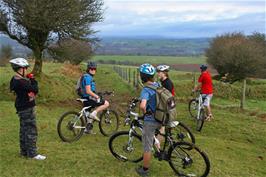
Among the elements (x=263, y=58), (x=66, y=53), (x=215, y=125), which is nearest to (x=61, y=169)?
(x=215, y=125)

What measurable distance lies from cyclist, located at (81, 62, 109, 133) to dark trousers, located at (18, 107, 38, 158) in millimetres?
2135

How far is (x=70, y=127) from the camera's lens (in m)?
10.5

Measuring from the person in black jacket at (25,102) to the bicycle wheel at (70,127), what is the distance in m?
1.74

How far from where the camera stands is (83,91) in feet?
34.8

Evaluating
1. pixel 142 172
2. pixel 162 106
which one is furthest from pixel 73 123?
pixel 162 106

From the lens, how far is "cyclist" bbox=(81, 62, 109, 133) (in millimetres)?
10328

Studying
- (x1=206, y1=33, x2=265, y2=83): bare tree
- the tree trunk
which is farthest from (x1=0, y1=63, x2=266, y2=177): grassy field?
(x1=206, y1=33, x2=265, y2=83): bare tree

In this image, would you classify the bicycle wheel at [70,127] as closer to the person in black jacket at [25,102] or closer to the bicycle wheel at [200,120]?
the person in black jacket at [25,102]

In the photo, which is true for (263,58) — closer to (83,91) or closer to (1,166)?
(83,91)

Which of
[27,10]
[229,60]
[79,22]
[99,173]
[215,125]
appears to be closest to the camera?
[99,173]

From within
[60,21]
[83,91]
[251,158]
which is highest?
[60,21]

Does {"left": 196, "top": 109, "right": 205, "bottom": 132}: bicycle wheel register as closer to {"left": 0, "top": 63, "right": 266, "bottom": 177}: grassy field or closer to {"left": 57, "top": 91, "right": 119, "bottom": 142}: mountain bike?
{"left": 0, "top": 63, "right": 266, "bottom": 177}: grassy field

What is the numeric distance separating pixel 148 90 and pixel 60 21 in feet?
42.1

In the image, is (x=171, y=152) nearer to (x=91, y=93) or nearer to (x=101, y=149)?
(x=101, y=149)
